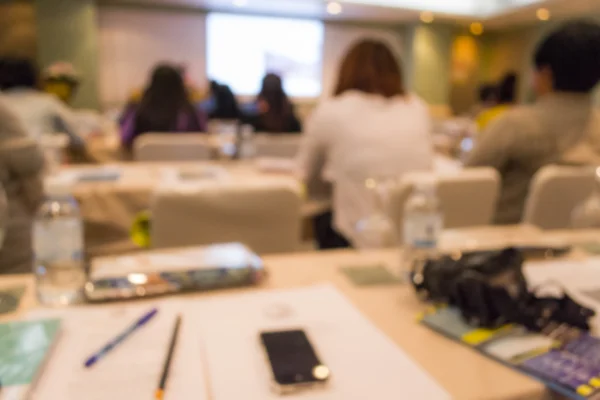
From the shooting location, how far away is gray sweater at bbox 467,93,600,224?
→ 1.88 metres

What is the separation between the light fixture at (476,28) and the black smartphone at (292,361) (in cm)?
1009

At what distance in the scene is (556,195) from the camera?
1626 mm

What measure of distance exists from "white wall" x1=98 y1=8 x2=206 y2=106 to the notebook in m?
8.27

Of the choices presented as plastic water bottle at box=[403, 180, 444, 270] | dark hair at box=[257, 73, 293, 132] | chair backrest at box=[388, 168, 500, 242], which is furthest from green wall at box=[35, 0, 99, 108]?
plastic water bottle at box=[403, 180, 444, 270]

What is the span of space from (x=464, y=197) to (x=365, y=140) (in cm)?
49

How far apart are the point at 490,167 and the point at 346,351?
4.66ft

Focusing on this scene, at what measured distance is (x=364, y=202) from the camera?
203 centimetres

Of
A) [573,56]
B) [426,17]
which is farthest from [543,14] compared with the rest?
[573,56]

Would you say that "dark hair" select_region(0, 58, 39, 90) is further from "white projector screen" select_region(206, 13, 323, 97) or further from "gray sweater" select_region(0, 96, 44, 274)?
"white projector screen" select_region(206, 13, 323, 97)

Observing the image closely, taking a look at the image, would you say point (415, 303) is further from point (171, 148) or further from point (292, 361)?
point (171, 148)

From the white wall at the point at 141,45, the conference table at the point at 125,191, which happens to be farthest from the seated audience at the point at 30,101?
the white wall at the point at 141,45

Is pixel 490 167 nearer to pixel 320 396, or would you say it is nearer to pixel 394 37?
pixel 320 396

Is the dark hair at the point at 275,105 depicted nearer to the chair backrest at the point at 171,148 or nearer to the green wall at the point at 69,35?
the chair backrest at the point at 171,148

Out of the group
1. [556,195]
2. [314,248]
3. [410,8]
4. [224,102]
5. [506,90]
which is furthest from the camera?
[410,8]
